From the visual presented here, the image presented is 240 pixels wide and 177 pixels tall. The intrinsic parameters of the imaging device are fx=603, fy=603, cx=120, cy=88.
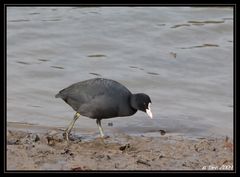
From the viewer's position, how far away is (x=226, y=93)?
1019 cm

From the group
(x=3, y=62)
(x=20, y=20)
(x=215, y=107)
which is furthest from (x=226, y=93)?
(x=20, y=20)

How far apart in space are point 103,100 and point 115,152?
2.73 ft

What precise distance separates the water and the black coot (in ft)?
2.37

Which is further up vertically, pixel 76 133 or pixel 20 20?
pixel 20 20

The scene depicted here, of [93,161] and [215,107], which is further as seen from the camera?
[215,107]

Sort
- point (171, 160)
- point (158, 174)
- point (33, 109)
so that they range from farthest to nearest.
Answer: point (33, 109), point (171, 160), point (158, 174)

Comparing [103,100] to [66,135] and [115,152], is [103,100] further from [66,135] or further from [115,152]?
[115,152]

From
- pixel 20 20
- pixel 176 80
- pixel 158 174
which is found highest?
pixel 20 20

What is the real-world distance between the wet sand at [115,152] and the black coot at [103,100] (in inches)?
14.3

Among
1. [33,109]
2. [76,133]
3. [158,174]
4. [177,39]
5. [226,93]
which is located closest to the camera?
[158,174]

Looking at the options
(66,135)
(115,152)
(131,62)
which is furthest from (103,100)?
(131,62)

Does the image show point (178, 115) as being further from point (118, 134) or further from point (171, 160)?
point (171, 160)

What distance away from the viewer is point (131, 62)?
36.8ft

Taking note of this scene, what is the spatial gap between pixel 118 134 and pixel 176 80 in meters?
2.55
